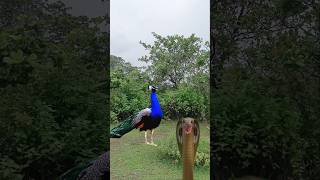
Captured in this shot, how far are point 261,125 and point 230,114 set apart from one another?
334mm

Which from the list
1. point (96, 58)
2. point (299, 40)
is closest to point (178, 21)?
point (96, 58)

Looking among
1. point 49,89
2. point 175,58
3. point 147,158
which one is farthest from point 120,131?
point 175,58

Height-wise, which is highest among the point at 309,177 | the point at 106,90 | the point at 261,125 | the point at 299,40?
the point at 299,40

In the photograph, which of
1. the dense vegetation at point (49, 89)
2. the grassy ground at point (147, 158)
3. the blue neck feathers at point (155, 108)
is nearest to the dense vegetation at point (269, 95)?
the grassy ground at point (147, 158)

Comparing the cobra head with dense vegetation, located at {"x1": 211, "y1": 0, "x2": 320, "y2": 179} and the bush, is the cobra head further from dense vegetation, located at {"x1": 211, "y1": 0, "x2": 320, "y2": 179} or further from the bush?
dense vegetation, located at {"x1": 211, "y1": 0, "x2": 320, "y2": 179}

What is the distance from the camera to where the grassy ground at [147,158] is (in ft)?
17.7

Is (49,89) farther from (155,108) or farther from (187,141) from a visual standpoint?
(187,141)

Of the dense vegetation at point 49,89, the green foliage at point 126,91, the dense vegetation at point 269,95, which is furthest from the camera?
the dense vegetation at point 269,95

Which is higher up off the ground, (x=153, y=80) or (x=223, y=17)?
(x=223, y=17)

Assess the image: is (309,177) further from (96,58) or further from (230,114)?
(96,58)

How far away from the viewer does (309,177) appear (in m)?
5.69

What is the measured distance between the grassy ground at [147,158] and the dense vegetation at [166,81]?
18 cm

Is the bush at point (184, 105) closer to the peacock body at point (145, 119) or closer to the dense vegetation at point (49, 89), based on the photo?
the peacock body at point (145, 119)

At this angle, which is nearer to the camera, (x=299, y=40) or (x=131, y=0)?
(x=131, y=0)
